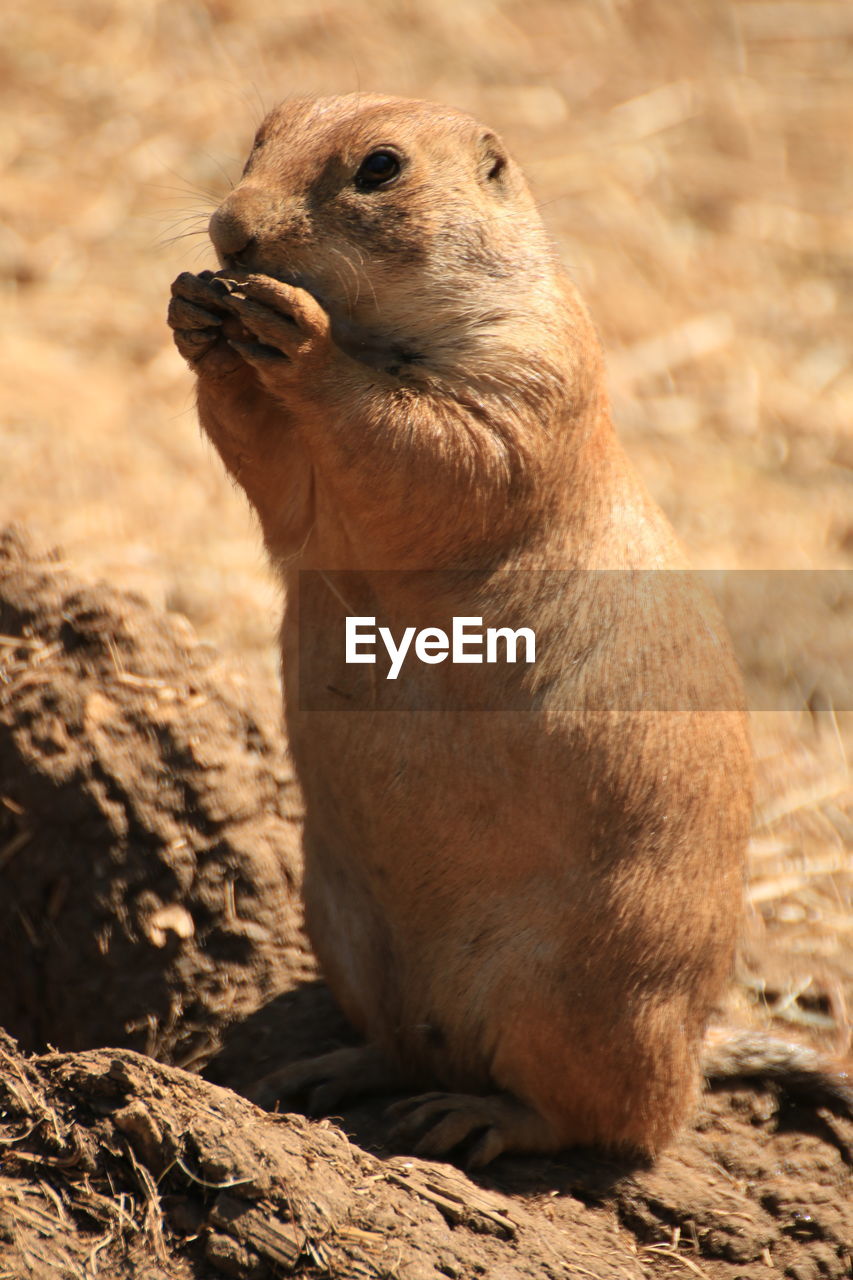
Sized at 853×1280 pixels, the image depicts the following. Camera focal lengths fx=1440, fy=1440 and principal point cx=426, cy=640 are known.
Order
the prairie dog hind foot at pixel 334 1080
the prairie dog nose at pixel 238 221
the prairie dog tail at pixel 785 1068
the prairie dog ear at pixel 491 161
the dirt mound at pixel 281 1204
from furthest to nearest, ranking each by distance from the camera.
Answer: the prairie dog tail at pixel 785 1068 → the prairie dog hind foot at pixel 334 1080 → the prairie dog ear at pixel 491 161 → the prairie dog nose at pixel 238 221 → the dirt mound at pixel 281 1204

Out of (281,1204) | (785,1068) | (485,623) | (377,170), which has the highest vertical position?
(377,170)

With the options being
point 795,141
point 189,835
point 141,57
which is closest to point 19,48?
point 141,57

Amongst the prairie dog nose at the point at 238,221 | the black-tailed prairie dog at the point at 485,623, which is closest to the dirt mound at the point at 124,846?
the black-tailed prairie dog at the point at 485,623

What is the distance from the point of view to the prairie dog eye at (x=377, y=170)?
13.1 feet

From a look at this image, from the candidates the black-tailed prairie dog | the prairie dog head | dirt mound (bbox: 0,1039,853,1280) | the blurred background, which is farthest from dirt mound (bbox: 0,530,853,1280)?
the prairie dog head

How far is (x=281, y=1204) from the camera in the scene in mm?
3346

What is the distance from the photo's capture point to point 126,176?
9461 mm

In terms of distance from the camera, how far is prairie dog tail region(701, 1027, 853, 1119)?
4.84m

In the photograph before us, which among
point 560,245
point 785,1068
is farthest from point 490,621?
point 560,245

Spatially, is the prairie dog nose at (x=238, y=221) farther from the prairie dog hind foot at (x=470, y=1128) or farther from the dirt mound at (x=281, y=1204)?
the prairie dog hind foot at (x=470, y=1128)

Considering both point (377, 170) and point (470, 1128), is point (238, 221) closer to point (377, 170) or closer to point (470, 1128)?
point (377, 170)

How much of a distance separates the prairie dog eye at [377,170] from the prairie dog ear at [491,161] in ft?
1.17

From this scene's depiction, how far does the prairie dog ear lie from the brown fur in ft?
0.05

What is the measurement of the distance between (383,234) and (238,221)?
41cm
